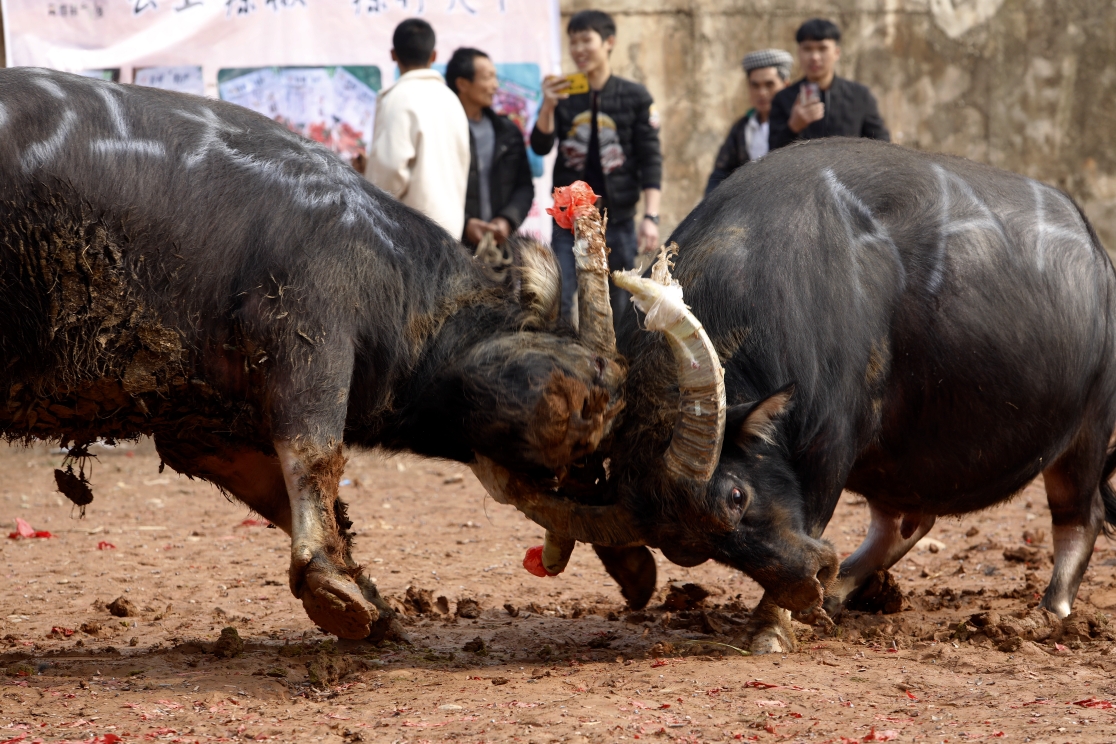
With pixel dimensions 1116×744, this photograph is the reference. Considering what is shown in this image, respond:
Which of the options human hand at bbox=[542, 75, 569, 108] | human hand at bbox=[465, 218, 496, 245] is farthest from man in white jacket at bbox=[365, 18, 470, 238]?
human hand at bbox=[542, 75, 569, 108]

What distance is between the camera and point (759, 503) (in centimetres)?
390

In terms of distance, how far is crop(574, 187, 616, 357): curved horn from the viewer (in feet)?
13.0

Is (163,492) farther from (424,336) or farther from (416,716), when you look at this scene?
(416,716)

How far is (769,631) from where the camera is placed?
417cm

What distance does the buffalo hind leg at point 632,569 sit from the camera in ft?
15.1

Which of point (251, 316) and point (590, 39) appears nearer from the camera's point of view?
point (251, 316)

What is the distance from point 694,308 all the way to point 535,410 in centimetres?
61

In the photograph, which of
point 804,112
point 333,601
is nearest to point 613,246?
point 804,112

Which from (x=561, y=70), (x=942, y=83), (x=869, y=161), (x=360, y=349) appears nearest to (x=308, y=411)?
(x=360, y=349)

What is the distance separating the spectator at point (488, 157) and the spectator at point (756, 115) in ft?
3.90

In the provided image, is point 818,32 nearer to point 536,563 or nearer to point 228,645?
point 536,563

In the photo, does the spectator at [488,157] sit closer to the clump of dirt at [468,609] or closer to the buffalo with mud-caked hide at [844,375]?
the clump of dirt at [468,609]

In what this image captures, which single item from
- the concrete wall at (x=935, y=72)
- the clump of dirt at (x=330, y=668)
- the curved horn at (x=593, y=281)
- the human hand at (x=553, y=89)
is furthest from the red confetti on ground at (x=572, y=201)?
the concrete wall at (x=935, y=72)

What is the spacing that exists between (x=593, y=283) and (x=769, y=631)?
50.3 inches
